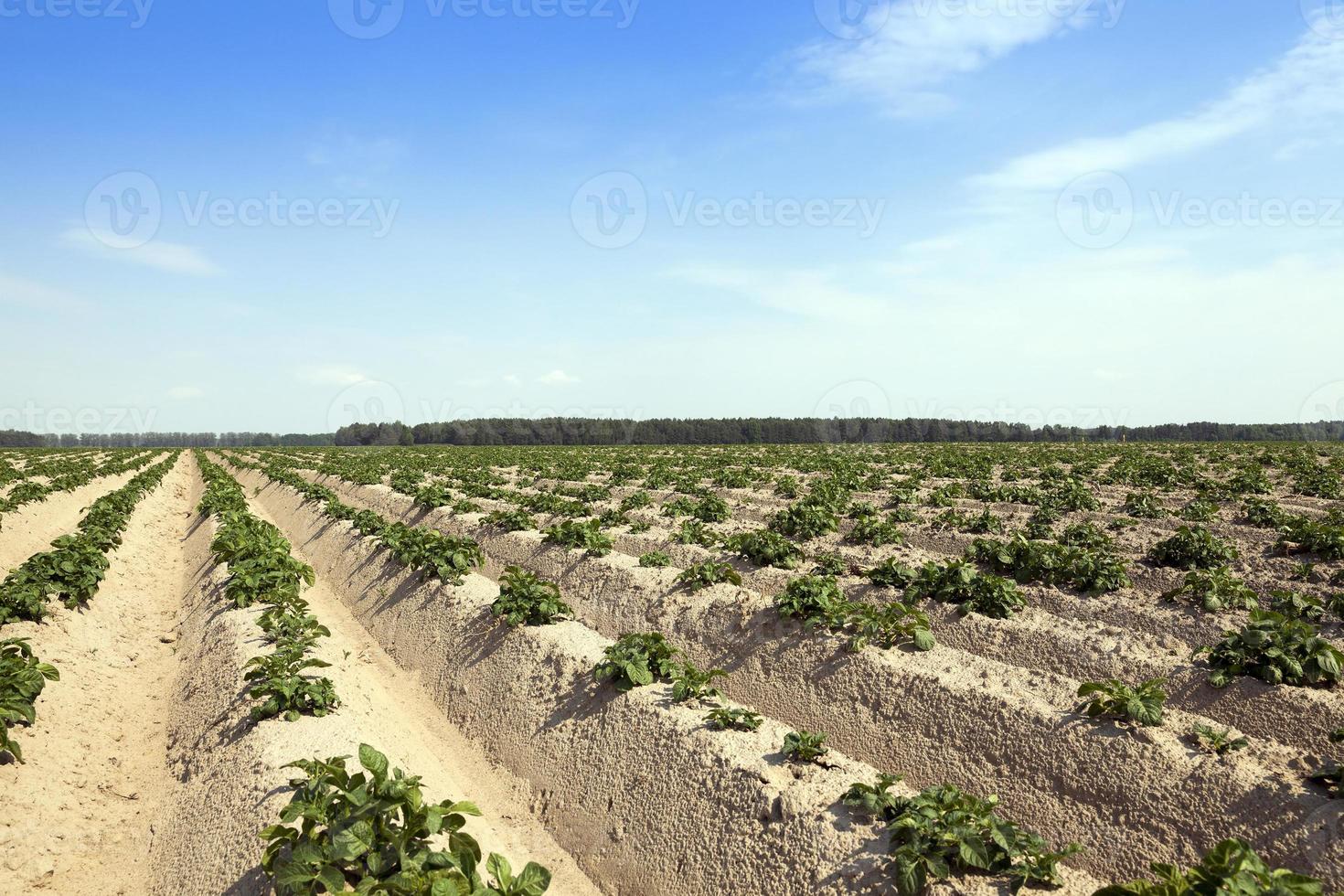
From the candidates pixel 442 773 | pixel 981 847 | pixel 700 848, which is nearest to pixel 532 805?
pixel 442 773

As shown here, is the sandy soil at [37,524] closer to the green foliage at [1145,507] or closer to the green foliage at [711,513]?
the green foliage at [711,513]

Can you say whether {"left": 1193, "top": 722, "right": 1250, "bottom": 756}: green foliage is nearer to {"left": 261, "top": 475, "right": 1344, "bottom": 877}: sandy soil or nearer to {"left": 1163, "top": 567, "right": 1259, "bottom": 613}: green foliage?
{"left": 261, "top": 475, "right": 1344, "bottom": 877}: sandy soil

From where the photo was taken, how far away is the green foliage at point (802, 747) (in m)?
6.96

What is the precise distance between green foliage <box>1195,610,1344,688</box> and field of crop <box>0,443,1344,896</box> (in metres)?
0.04

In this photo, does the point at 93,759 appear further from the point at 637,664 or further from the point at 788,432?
the point at 788,432

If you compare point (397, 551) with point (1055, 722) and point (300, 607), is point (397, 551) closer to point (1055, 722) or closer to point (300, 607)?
point (300, 607)

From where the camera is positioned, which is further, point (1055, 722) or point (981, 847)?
point (1055, 722)

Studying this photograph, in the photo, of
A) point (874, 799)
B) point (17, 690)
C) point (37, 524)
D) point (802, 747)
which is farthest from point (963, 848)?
point (37, 524)

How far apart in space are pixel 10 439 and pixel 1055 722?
255 meters

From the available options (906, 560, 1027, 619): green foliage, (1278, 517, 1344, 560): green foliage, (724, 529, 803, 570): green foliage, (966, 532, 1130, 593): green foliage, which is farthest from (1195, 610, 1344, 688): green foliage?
(724, 529, 803, 570): green foliage

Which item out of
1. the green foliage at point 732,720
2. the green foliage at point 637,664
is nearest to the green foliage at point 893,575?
the green foliage at point 637,664

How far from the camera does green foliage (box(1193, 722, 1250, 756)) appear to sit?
631 cm

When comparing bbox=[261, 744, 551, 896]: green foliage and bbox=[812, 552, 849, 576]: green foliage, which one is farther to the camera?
bbox=[812, 552, 849, 576]: green foliage

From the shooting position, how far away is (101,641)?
12445 mm
